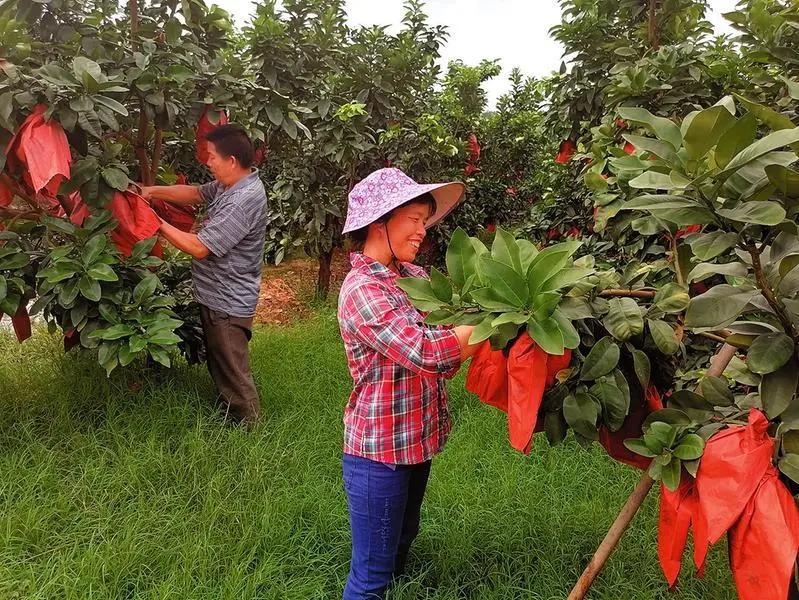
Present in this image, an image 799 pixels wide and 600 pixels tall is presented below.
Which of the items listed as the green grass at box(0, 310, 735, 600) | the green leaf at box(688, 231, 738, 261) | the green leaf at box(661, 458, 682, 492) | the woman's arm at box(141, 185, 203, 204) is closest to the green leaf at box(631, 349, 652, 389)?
the green leaf at box(661, 458, 682, 492)

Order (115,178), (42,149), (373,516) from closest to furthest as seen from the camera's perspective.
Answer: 1. (373,516)
2. (42,149)
3. (115,178)

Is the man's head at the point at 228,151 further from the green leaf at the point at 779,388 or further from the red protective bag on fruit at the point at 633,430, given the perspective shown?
the green leaf at the point at 779,388

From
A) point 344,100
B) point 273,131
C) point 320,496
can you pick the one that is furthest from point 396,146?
point 320,496

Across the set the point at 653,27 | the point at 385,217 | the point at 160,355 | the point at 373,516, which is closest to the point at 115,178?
the point at 160,355

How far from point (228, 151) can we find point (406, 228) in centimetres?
138

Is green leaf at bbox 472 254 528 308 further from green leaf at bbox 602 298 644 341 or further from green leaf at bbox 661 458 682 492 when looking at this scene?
green leaf at bbox 661 458 682 492

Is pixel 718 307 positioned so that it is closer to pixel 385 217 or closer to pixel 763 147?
pixel 763 147

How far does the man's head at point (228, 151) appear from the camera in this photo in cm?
248

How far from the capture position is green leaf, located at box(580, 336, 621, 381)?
0.97 m

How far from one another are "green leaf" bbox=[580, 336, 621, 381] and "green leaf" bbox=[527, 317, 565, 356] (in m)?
0.13

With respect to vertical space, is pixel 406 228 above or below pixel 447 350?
above

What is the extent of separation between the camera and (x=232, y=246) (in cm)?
251

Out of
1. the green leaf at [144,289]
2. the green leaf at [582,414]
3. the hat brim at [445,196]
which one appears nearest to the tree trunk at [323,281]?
the green leaf at [144,289]

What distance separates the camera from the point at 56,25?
236 centimetres
